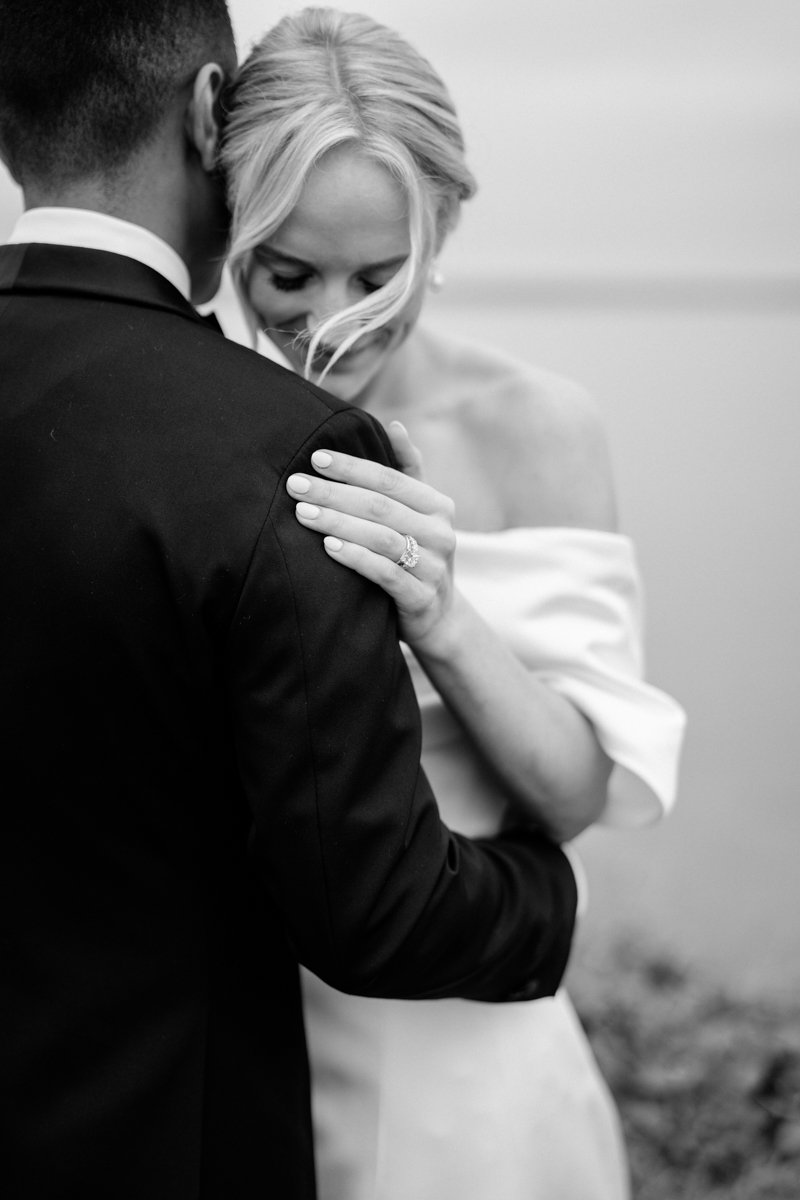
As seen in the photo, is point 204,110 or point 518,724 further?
point 518,724

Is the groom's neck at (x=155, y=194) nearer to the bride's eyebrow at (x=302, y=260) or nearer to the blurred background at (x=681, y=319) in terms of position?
the bride's eyebrow at (x=302, y=260)

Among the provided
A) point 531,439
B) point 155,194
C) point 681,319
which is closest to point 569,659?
point 531,439

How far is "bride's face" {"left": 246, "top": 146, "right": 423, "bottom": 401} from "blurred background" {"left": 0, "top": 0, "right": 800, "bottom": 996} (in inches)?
64.1

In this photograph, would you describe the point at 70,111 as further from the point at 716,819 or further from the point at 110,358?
the point at 716,819

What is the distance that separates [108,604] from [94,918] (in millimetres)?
350

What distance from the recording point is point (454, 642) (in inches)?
57.4

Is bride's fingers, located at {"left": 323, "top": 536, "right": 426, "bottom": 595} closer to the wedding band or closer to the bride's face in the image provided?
the wedding band

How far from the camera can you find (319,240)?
1.64 metres

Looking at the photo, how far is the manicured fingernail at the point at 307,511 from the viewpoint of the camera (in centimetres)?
116

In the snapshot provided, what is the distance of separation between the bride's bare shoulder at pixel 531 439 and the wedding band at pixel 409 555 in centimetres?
69

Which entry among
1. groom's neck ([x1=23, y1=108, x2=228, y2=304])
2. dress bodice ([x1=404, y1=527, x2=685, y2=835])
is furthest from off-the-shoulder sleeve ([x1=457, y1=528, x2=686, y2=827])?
groom's neck ([x1=23, y1=108, x2=228, y2=304])

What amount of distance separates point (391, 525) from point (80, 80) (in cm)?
58

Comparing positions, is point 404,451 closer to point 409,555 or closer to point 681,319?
point 409,555

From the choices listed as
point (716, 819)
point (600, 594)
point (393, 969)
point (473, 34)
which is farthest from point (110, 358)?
point (716, 819)
